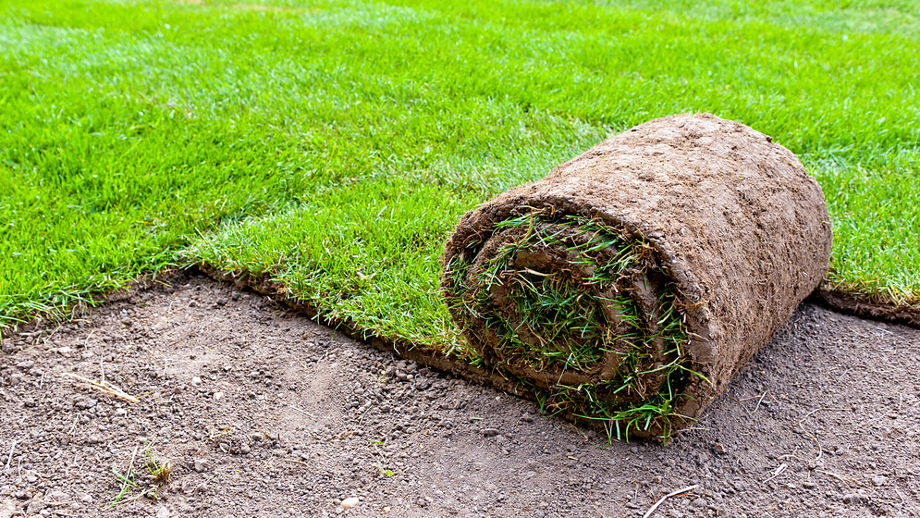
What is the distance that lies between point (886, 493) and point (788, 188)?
3.80ft

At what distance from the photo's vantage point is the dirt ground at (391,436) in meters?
2.34

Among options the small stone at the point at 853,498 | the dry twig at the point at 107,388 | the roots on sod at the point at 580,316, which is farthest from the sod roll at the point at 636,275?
the dry twig at the point at 107,388

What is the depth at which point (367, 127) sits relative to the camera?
500cm

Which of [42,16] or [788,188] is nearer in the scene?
[788,188]

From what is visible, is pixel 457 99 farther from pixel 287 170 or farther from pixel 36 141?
pixel 36 141

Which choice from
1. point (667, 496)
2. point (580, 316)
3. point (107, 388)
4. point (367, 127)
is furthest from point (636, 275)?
point (367, 127)

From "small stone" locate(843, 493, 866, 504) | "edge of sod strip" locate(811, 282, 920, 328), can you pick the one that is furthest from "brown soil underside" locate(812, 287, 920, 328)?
"small stone" locate(843, 493, 866, 504)

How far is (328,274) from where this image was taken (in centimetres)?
343

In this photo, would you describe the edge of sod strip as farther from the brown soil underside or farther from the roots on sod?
the roots on sod

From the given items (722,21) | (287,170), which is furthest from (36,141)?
(722,21)

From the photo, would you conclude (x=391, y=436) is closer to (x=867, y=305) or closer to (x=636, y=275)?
(x=636, y=275)

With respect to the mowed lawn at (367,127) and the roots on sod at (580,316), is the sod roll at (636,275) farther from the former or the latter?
the mowed lawn at (367,127)

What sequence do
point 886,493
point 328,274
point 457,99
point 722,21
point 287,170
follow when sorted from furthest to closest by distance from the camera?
point 722,21, point 457,99, point 287,170, point 328,274, point 886,493

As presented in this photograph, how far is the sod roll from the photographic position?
2.21 metres
